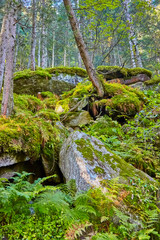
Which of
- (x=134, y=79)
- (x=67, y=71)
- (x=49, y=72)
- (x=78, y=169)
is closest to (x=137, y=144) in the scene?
(x=78, y=169)

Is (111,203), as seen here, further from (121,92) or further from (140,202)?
(121,92)

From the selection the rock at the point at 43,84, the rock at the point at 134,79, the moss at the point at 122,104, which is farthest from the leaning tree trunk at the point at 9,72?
the rock at the point at 134,79

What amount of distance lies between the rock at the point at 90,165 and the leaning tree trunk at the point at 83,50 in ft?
13.6

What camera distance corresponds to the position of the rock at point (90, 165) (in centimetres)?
248

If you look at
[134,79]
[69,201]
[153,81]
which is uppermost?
[134,79]

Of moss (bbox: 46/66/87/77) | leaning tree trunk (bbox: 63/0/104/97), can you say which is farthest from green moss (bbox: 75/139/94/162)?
moss (bbox: 46/66/87/77)

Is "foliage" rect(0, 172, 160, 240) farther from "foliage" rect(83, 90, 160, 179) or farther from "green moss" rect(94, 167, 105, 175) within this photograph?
"foliage" rect(83, 90, 160, 179)

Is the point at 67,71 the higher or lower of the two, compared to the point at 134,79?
higher

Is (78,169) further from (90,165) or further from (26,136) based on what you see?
(26,136)

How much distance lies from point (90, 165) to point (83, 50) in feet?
18.1

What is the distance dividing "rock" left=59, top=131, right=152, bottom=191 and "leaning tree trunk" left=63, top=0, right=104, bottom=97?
415cm

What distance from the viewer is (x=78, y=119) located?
6660mm

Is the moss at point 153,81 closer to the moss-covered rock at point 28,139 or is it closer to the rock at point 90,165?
the moss-covered rock at point 28,139

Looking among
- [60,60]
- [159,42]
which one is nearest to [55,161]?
[159,42]
